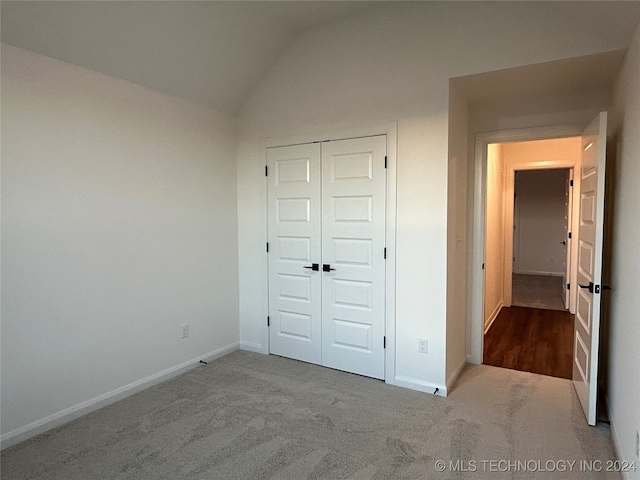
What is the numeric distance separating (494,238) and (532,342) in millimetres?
1465

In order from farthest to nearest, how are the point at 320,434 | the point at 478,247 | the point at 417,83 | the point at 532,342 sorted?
1. the point at 532,342
2. the point at 478,247
3. the point at 417,83
4. the point at 320,434

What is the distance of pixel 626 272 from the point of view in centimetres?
222

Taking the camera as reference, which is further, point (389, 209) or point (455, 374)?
point (455, 374)

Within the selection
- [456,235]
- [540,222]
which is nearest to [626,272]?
[456,235]

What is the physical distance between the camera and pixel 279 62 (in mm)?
3701

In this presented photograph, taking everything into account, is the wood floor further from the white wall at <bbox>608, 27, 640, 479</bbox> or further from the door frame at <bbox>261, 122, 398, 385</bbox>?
the door frame at <bbox>261, 122, 398, 385</bbox>

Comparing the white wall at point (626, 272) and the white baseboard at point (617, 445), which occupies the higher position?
the white wall at point (626, 272)

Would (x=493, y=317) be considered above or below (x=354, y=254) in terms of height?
→ below

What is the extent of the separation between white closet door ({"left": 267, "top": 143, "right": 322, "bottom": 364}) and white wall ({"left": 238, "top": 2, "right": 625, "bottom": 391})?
1.10 feet

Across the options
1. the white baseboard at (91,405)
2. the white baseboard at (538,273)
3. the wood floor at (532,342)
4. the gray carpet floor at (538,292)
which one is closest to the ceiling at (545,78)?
the wood floor at (532,342)

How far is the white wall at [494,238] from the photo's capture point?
4.79 metres

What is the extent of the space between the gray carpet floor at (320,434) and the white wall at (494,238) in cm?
178

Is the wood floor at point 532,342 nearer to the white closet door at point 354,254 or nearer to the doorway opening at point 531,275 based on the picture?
the doorway opening at point 531,275

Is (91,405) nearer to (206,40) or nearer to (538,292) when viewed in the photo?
(206,40)
